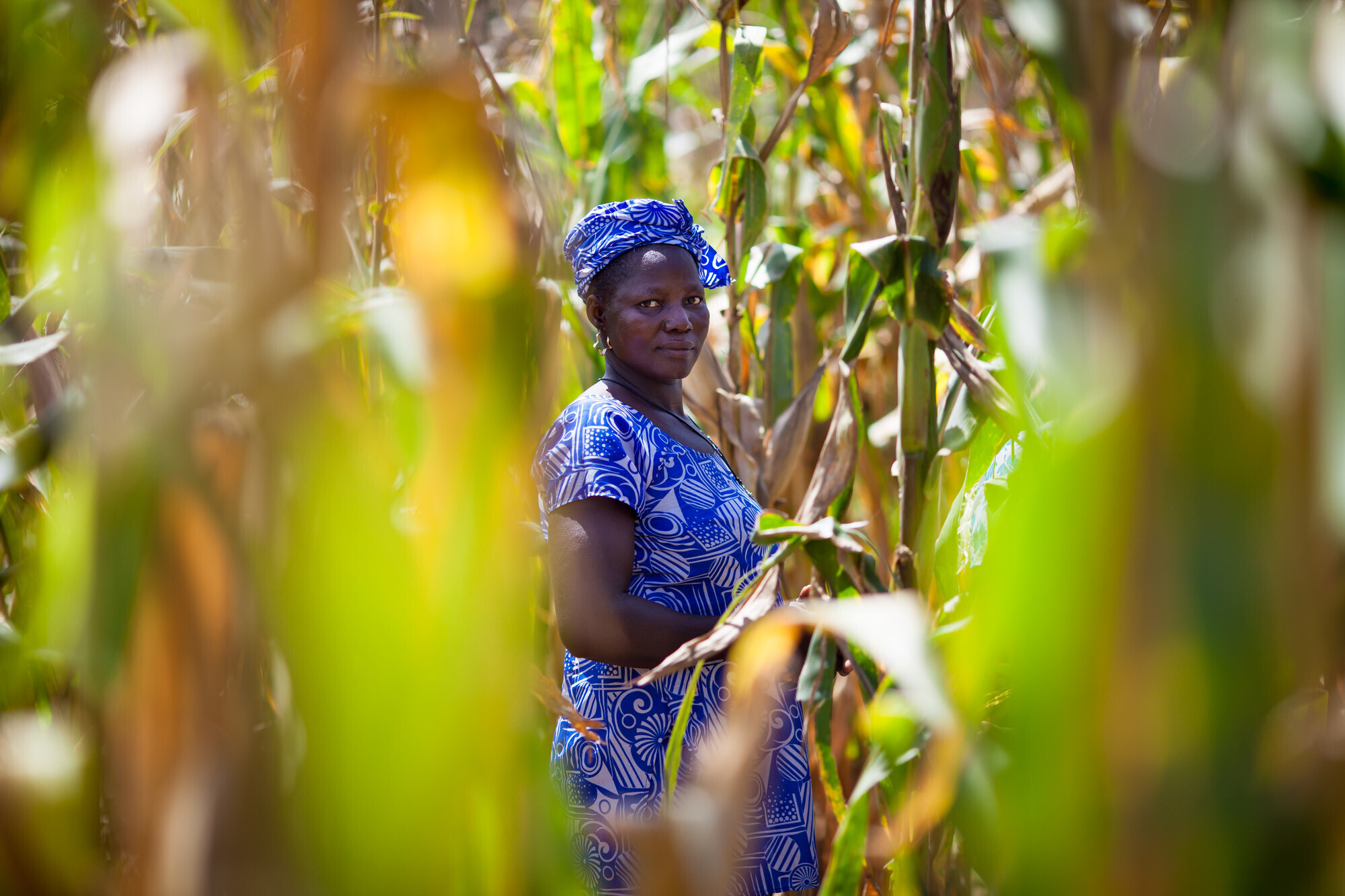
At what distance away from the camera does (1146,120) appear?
1.15ft

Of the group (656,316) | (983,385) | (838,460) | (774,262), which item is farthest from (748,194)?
(983,385)

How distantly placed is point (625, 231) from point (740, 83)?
0.22m

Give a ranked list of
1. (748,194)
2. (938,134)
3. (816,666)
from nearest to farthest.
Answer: (816,666)
(938,134)
(748,194)

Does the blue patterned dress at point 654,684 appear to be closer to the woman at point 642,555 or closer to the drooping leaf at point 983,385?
the woman at point 642,555

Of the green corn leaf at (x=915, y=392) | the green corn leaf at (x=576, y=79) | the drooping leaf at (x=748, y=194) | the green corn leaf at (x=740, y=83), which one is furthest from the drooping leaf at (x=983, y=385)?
the green corn leaf at (x=576, y=79)

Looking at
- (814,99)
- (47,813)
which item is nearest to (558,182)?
(47,813)

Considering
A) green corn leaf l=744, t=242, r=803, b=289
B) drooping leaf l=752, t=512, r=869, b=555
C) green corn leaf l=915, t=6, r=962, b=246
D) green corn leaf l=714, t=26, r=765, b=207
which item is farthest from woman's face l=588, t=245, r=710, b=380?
drooping leaf l=752, t=512, r=869, b=555

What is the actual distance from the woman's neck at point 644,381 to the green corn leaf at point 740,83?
9.0 inches

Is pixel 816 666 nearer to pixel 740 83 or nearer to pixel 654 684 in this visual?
pixel 654 684

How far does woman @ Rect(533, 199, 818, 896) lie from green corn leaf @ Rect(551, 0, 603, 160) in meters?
0.77

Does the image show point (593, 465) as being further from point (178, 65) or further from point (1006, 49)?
point (1006, 49)

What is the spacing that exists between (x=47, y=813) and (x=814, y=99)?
1.81m

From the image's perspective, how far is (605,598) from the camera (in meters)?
1.10

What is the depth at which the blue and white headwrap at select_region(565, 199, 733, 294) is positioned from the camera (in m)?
1.28
